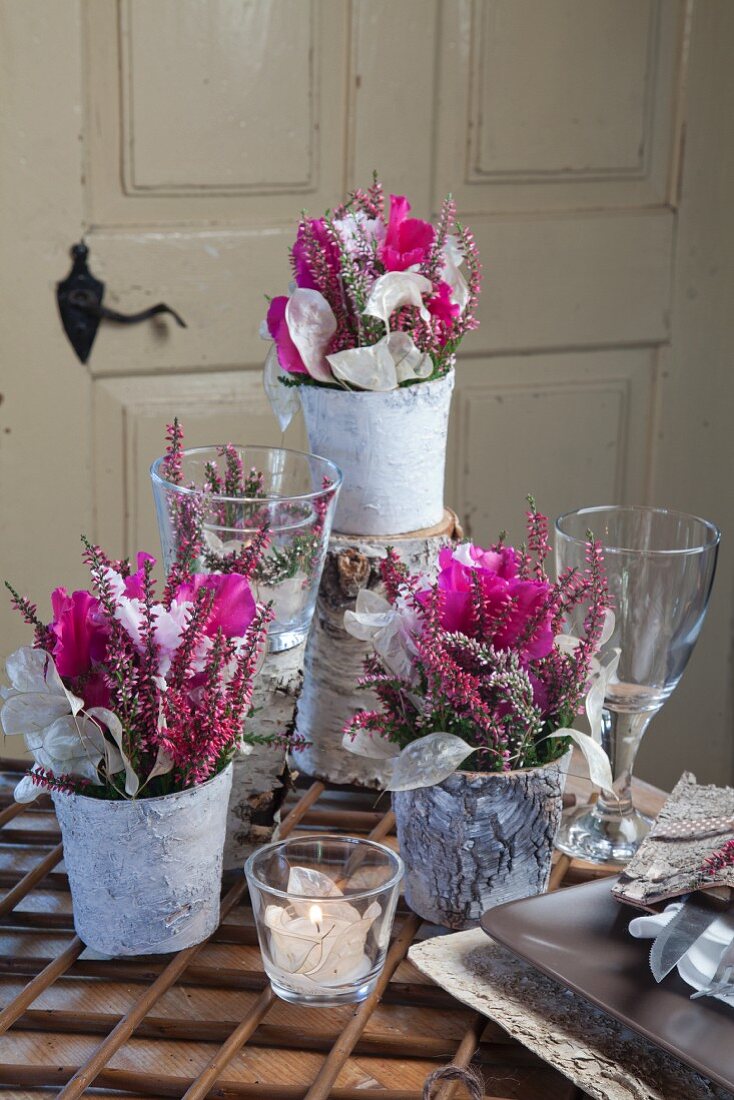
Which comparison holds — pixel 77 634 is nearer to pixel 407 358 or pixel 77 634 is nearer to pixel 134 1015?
pixel 134 1015

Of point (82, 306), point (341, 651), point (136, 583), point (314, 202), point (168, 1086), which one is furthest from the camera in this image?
point (314, 202)

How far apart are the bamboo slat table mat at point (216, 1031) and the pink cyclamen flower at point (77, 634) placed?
0.54 ft

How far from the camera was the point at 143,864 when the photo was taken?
68 centimetres

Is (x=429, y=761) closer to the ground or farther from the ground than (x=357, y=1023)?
farther from the ground

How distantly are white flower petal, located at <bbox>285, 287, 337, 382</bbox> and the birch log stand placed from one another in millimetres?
135

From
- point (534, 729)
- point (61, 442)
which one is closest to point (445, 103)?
point (61, 442)

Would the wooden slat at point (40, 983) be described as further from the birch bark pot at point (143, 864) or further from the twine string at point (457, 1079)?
the twine string at point (457, 1079)

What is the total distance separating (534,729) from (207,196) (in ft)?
3.93

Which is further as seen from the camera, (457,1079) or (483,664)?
(483,664)

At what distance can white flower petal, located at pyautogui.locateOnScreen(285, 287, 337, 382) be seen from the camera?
2.78ft

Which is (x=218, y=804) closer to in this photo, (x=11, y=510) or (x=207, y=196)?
(x=11, y=510)

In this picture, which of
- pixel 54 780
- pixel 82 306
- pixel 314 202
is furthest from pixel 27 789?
pixel 314 202

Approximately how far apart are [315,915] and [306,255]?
0.44 meters

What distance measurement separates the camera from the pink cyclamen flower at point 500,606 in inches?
27.5
